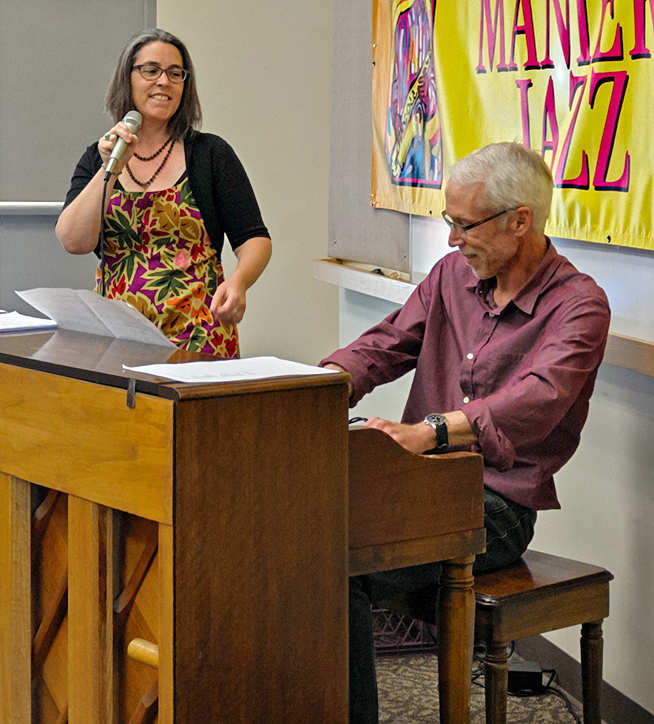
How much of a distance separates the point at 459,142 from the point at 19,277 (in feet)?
8.42

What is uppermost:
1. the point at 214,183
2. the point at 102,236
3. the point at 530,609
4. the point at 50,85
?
the point at 50,85

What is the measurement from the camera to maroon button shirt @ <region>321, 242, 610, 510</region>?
1.80 m

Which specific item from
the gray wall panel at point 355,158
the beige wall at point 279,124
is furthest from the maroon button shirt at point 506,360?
the beige wall at point 279,124

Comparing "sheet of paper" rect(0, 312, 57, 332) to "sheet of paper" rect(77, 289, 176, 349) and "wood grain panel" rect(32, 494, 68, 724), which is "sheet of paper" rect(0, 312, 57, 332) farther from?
"wood grain panel" rect(32, 494, 68, 724)

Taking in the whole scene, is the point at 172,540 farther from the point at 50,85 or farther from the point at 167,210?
the point at 50,85

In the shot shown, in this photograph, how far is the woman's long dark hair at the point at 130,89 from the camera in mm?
2176

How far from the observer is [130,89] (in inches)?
86.3

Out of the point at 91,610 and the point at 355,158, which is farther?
the point at 355,158

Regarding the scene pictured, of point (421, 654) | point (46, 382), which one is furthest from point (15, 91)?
point (46, 382)

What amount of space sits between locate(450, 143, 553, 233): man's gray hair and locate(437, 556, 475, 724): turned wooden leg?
739mm

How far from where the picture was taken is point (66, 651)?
4.75 ft

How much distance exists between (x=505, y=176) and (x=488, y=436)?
539 millimetres

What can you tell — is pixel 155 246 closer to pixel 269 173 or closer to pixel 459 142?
pixel 459 142

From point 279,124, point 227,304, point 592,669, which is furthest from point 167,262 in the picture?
point 279,124
